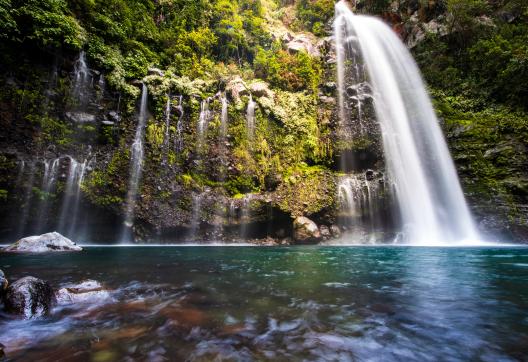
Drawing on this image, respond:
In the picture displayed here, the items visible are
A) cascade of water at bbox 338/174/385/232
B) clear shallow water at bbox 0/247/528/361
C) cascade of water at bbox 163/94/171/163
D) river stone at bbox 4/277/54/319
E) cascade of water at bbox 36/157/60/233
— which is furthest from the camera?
cascade of water at bbox 338/174/385/232

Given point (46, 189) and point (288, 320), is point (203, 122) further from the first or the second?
point (288, 320)

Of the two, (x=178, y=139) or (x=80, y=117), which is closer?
(x=80, y=117)

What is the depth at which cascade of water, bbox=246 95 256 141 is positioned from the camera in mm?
17906

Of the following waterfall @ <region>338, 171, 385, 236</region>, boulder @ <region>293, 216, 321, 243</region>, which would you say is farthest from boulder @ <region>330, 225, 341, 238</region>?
boulder @ <region>293, 216, 321, 243</region>

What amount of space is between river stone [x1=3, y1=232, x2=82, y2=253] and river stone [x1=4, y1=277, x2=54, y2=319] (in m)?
8.22

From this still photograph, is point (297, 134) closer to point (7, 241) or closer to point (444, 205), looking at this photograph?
point (444, 205)

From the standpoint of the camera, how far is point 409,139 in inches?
707

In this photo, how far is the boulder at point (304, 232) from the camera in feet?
52.3

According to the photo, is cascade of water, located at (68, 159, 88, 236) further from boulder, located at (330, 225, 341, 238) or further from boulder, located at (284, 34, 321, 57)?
boulder, located at (284, 34, 321, 57)

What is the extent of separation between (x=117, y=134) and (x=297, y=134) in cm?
1124

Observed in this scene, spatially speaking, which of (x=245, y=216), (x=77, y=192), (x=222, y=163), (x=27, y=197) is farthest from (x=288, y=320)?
(x=27, y=197)

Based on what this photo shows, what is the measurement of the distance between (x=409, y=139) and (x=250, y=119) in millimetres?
10619

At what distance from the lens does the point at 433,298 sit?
4.17 m

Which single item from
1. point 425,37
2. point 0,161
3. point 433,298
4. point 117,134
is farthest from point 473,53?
point 0,161
